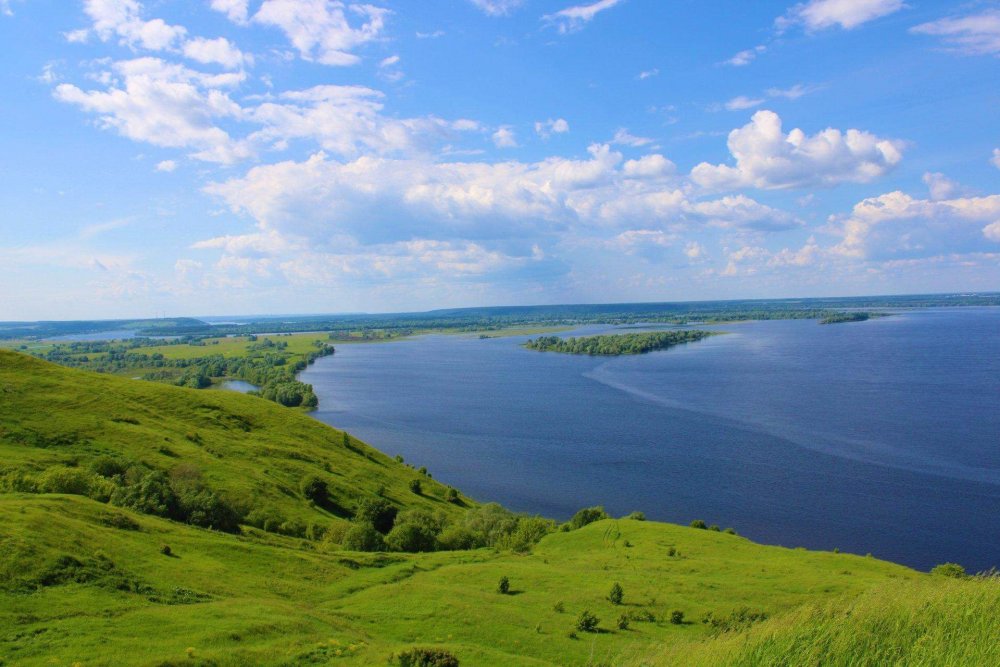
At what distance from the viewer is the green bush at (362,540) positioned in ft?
156

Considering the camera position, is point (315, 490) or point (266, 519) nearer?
point (266, 519)

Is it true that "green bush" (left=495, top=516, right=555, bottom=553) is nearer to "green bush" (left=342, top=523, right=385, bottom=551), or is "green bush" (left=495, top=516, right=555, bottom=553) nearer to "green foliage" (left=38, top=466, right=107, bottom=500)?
"green bush" (left=342, top=523, right=385, bottom=551)

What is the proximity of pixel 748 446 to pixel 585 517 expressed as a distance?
1838 inches

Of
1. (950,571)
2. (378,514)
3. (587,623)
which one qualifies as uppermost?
(587,623)

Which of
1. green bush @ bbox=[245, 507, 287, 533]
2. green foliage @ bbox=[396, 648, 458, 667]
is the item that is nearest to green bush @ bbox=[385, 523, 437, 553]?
green bush @ bbox=[245, 507, 287, 533]

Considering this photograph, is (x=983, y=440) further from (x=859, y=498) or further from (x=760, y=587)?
(x=760, y=587)

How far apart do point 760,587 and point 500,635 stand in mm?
21054

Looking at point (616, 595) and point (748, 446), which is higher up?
point (616, 595)

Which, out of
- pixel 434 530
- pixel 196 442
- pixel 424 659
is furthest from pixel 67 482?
pixel 424 659

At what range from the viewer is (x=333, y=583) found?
34.8 m

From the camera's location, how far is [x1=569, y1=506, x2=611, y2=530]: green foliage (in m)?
61.0

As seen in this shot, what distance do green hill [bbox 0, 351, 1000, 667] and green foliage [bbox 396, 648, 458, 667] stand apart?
1412 millimetres

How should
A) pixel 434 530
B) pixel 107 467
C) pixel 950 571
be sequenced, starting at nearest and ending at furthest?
1. pixel 950 571
2. pixel 107 467
3. pixel 434 530

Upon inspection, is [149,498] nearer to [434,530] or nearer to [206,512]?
[206,512]
